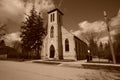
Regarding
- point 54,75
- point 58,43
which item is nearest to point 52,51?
point 58,43

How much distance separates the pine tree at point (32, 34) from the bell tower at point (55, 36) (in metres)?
6.44

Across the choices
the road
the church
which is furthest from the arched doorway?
the road

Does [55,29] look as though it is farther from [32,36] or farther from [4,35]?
[4,35]

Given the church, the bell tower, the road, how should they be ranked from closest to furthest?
the road
the church
the bell tower

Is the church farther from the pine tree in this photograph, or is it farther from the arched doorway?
the pine tree

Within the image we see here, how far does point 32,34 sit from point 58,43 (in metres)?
11.7

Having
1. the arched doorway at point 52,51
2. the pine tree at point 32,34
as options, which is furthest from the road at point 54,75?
the pine tree at point 32,34

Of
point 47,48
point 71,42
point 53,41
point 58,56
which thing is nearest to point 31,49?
point 47,48

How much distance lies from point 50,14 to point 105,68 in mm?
22690

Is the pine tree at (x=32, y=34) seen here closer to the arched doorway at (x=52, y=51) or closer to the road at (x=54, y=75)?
the arched doorway at (x=52, y=51)

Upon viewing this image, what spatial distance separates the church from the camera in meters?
24.3

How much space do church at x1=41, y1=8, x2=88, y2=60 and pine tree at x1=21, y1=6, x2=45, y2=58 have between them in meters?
5.30

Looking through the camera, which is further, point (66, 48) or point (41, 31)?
point (41, 31)

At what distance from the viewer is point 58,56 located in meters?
24.7
